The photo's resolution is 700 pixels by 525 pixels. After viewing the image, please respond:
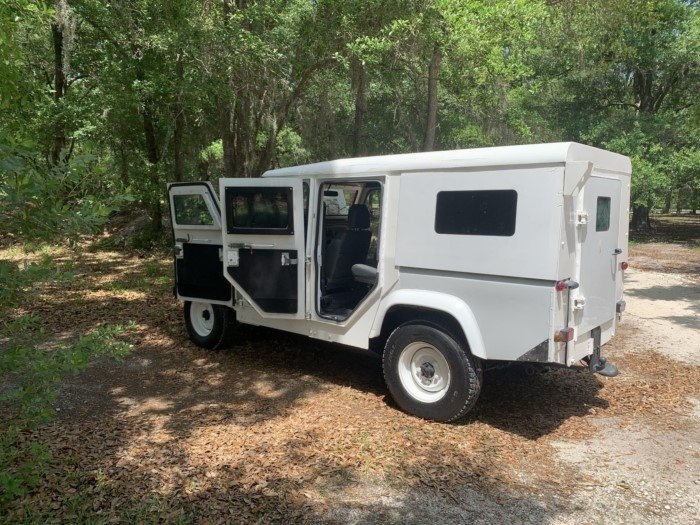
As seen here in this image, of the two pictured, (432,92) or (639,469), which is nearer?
(639,469)

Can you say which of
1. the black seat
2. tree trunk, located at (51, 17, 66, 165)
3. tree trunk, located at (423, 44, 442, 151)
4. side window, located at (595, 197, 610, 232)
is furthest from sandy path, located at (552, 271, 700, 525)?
tree trunk, located at (51, 17, 66, 165)

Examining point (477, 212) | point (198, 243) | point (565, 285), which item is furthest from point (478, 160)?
point (198, 243)

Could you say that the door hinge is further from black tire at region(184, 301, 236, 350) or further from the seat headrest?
the seat headrest

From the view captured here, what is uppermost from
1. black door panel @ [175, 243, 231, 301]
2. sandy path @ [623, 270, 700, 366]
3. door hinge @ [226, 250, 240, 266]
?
door hinge @ [226, 250, 240, 266]

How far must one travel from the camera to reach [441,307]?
4.44 metres

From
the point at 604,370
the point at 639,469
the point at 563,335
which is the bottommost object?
the point at 639,469

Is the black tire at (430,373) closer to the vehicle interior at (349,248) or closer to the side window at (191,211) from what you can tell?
the vehicle interior at (349,248)

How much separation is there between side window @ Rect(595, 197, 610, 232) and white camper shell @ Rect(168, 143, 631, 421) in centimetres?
2

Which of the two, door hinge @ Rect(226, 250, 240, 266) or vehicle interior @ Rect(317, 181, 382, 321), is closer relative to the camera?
door hinge @ Rect(226, 250, 240, 266)

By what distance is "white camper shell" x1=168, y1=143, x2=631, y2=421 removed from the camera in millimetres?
4020

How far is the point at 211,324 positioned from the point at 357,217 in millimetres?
2398

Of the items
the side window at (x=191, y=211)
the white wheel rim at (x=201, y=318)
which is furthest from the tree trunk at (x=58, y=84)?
the white wheel rim at (x=201, y=318)

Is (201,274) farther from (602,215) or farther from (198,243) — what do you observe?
(602,215)

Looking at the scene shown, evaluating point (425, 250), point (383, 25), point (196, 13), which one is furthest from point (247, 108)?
point (425, 250)
